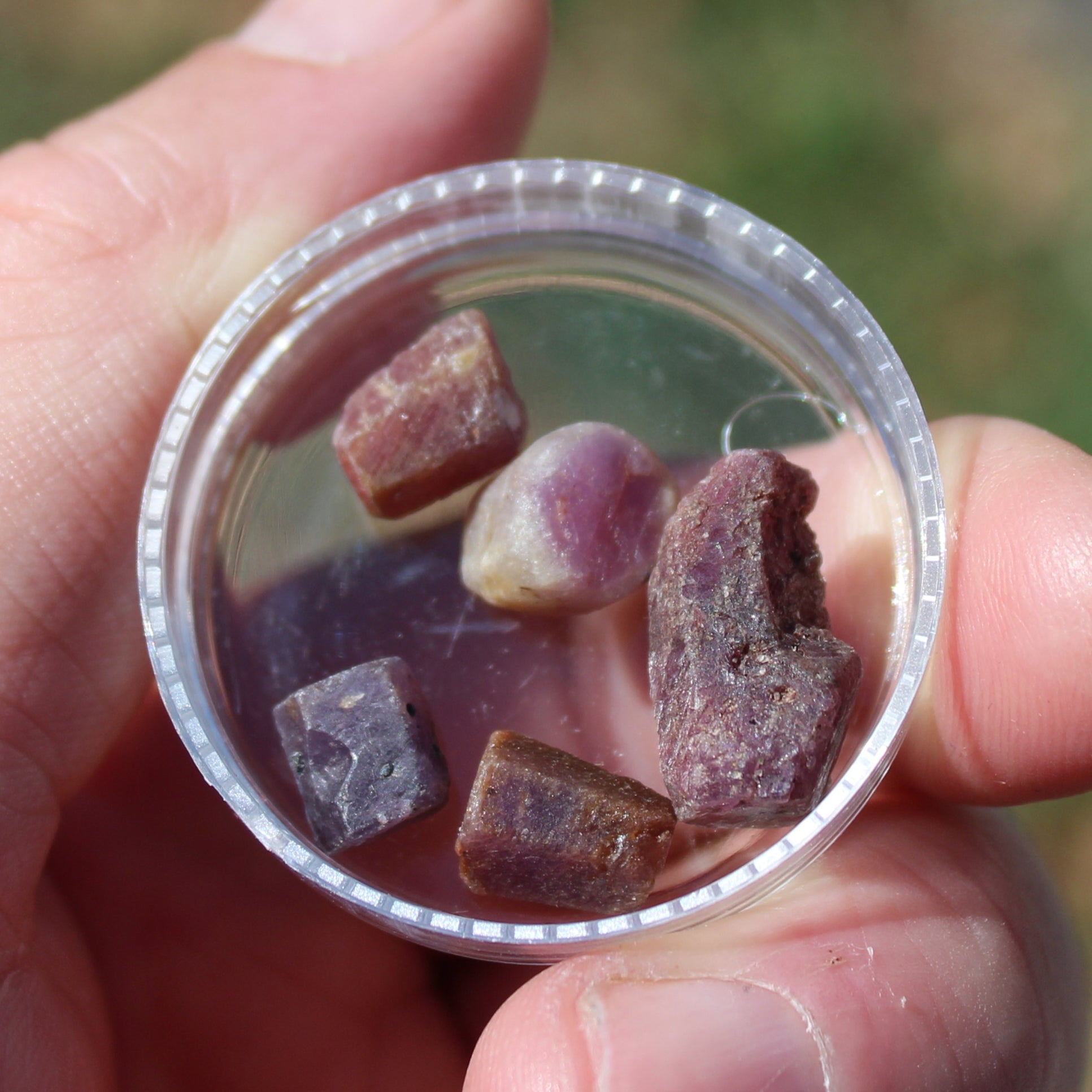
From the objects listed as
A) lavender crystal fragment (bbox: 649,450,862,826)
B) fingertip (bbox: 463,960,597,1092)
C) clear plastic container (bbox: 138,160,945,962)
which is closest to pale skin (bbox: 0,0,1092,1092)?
fingertip (bbox: 463,960,597,1092)

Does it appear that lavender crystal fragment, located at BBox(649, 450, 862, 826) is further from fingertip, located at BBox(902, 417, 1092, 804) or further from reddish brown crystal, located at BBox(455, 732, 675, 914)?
fingertip, located at BBox(902, 417, 1092, 804)

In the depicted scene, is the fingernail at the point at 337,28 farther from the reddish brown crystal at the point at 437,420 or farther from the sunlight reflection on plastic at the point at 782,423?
the sunlight reflection on plastic at the point at 782,423

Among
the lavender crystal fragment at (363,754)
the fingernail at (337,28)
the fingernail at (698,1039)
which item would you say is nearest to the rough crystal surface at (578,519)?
the lavender crystal fragment at (363,754)

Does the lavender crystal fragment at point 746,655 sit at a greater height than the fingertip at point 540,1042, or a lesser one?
greater

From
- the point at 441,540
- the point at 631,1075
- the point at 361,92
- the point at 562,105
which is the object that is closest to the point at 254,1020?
the point at 631,1075

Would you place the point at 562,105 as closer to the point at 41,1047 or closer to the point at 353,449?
the point at 353,449

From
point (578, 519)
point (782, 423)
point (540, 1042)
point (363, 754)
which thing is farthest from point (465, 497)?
point (540, 1042)
